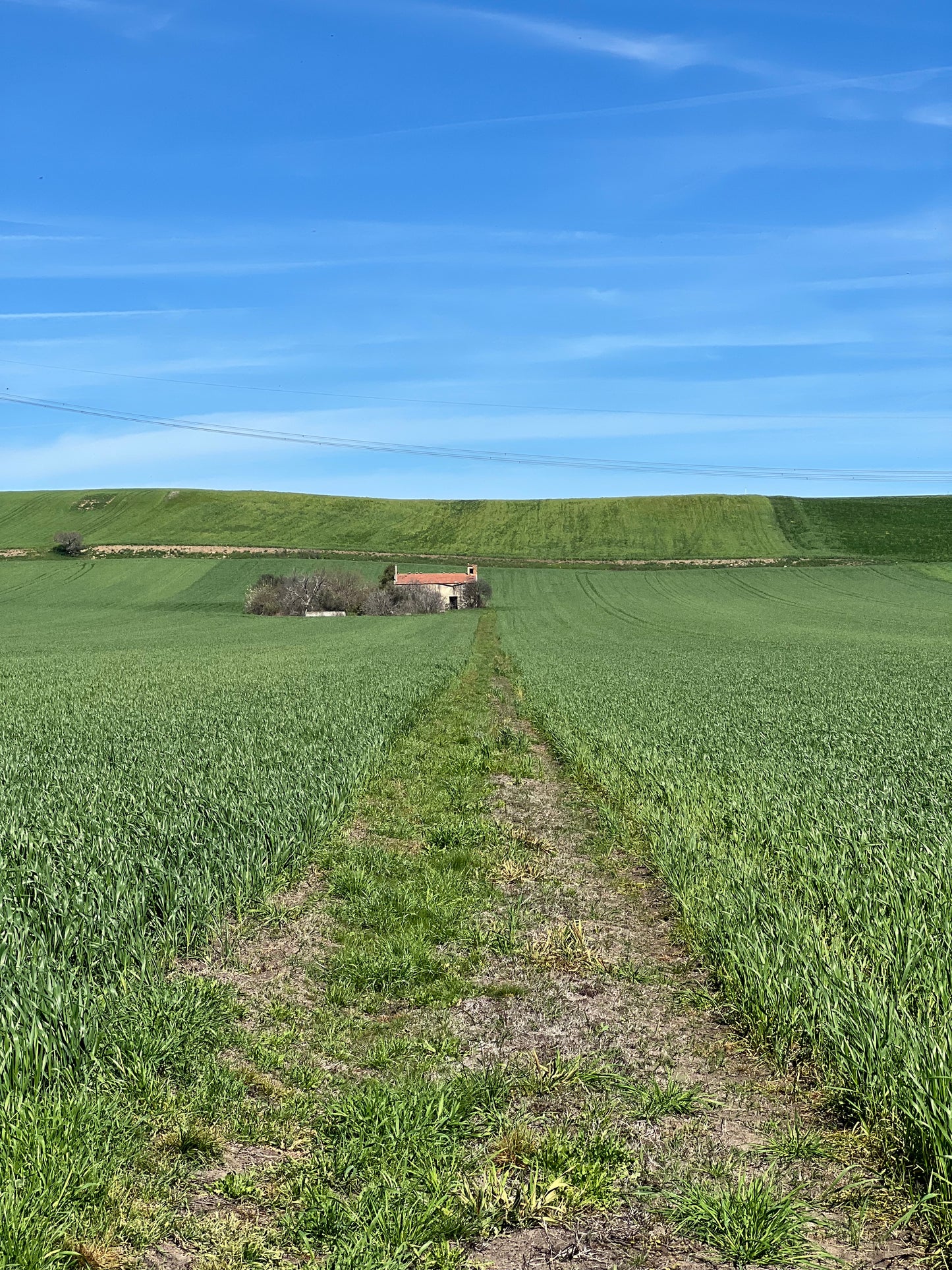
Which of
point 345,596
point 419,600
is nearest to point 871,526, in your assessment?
point 419,600

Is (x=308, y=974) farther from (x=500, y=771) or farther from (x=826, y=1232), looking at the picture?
(x=500, y=771)

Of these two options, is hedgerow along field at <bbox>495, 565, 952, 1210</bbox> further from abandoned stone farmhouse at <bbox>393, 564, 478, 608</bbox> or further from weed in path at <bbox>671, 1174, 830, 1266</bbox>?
abandoned stone farmhouse at <bbox>393, 564, 478, 608</bbox>

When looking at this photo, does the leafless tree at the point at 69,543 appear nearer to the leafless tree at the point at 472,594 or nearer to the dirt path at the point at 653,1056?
the leafless tree at the point at 472,594

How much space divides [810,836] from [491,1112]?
15.3 feet

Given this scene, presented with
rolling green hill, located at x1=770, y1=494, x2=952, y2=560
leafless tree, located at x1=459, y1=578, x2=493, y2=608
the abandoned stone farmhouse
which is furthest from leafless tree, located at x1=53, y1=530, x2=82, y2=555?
rolling green hill, located at x1=770, y1=494, x2=952, y2=560

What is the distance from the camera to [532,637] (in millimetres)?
44250

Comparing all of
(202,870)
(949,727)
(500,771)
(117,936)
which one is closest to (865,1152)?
(117,936)

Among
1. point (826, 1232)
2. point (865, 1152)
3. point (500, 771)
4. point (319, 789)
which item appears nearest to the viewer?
point (826, 1232)

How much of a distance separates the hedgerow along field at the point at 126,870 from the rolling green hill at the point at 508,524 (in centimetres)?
8932

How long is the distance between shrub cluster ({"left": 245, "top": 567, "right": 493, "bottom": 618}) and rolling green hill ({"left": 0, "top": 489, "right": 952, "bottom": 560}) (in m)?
26.2

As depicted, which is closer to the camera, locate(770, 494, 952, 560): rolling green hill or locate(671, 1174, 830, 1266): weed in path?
locate(671, 1174, 830, 1266): weed in path

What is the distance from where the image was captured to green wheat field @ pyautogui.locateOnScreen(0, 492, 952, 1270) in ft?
13.8

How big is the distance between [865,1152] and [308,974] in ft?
12.4

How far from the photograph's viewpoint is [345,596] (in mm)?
78062
